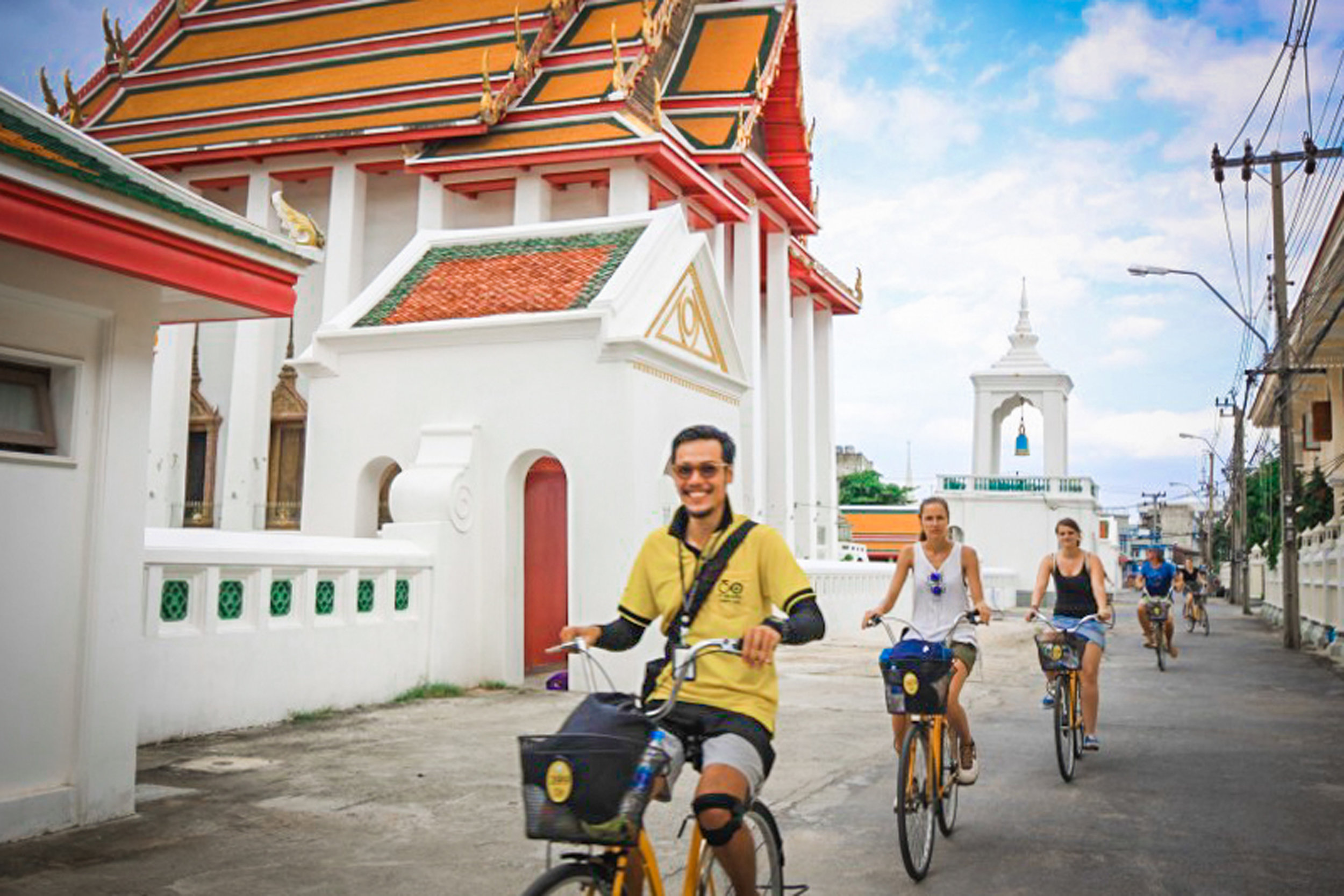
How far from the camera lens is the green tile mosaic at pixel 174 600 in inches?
316

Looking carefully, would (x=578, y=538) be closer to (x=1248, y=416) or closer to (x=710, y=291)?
(x=710, y=291)

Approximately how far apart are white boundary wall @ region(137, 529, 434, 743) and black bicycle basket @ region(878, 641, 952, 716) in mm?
4877

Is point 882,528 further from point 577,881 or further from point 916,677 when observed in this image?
point 577,881

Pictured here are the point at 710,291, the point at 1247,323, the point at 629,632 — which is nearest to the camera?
the point at 629,632

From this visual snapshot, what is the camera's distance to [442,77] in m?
23.2

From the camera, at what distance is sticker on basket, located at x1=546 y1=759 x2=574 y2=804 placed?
2.87m

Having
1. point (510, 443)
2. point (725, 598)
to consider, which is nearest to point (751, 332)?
point (510, 443)

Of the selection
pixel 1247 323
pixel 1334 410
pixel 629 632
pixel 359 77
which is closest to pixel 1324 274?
pixel 1247 323

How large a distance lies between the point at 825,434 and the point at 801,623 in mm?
27792

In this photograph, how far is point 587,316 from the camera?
36.2 feet

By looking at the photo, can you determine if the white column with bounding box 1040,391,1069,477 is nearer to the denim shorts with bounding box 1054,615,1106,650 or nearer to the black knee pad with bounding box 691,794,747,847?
the denim shorts with bounding box 1054,615,1106,650

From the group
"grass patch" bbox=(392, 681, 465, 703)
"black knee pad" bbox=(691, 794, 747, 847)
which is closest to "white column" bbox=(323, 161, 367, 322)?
"grass patch" bbox=(392, 681, 465, 703)

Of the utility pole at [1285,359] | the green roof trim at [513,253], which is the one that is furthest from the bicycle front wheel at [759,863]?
the utility pole at [1285,359]

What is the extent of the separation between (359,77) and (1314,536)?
19861 mm
